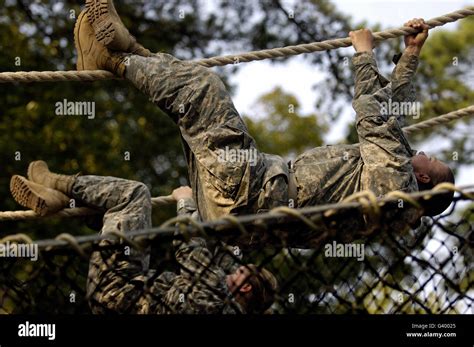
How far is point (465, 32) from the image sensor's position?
44.9 feet

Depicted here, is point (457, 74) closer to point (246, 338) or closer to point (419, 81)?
point (419, 81)

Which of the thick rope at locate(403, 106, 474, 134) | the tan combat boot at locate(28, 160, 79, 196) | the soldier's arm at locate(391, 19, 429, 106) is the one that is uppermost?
the soldier's arm at locate(391, 19, 429, 106)

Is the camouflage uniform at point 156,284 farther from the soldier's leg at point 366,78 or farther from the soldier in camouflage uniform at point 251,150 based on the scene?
the soldier's leg at point 366,78

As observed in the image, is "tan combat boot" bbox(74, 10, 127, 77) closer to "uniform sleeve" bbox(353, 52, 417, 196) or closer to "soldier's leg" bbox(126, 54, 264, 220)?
"soldier's leg" bbox(126, 54, 264, 220)

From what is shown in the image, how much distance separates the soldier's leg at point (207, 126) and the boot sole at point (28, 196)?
51 centimetres

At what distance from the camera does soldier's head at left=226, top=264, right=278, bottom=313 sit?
3463 mm

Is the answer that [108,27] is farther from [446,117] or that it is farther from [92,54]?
[446,117]

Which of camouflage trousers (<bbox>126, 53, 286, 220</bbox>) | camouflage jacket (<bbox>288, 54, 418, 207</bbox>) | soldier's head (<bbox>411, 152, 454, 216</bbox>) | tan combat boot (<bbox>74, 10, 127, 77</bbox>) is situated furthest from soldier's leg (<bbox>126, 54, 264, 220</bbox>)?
soldier's head (<bbox>411, 152, 454, 216</bbox>)

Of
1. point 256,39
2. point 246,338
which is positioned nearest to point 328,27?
point 256,39

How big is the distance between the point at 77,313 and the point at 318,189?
2.96ft

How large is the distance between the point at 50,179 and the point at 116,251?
79cm

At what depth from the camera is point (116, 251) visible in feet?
10.4

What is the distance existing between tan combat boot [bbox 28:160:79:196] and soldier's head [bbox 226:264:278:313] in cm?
68

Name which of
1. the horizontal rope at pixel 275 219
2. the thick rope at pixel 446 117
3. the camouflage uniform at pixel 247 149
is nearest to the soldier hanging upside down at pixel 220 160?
the camouflage uniform at pixel 247 149
